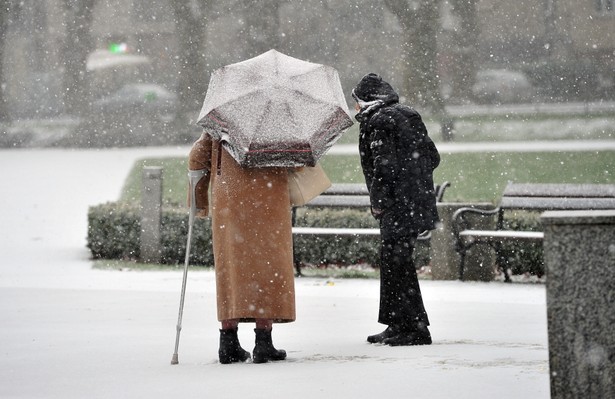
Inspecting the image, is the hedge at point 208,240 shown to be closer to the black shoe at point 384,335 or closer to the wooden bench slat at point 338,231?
the wooden bench slat at point 338,231

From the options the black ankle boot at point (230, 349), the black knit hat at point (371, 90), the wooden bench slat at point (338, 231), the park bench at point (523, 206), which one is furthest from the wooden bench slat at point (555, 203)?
the black ankle boot at point (230, 349)

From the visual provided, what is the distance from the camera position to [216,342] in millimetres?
7602

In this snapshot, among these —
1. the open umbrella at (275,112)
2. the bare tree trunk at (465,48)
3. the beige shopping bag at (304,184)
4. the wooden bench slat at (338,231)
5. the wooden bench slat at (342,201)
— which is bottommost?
the wooden bench slat at (338,231)

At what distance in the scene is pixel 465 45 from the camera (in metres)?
29.4

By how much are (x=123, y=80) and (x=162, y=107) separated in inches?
144

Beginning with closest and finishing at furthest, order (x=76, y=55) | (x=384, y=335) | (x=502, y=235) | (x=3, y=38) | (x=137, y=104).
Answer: (x=384, y=335) → (x=502, y=235) → (x=3, y=38) → (x=137, y=104) → (x=76, y=55)

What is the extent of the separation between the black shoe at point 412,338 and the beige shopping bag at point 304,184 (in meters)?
0.99

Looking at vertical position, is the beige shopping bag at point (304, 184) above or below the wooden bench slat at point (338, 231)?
above

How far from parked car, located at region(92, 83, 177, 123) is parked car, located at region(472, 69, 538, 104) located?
25.5ft

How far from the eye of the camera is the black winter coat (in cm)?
718

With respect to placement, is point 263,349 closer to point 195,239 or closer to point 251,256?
point 251,256

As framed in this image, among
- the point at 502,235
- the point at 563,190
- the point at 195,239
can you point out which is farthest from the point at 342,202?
the point at 563,190

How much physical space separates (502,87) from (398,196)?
24.5 metres

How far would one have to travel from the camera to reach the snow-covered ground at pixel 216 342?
5770 millimetres
